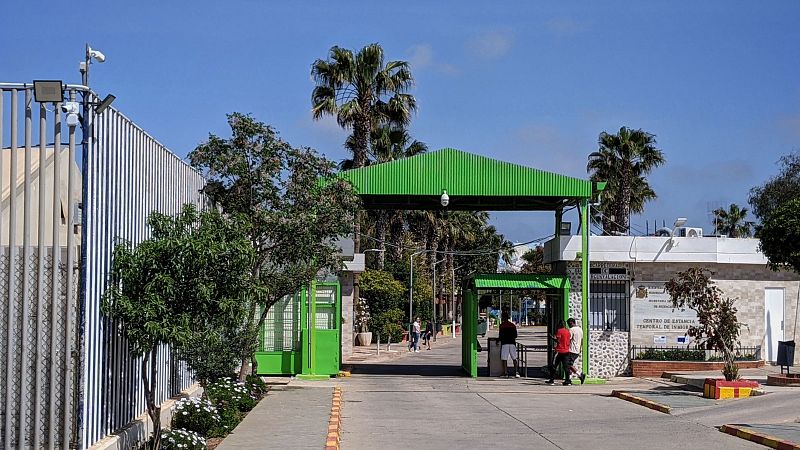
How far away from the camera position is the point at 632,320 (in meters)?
29.4

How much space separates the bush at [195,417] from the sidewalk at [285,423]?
0.38 meters

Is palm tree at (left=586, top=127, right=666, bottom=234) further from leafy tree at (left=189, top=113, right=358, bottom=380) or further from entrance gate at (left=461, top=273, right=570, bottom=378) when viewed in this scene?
leafy tree at (left=189, top=113, right=358, bottom=380)

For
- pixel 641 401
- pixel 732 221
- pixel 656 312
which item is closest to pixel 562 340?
pixel 656 312

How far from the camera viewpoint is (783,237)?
24.9 m

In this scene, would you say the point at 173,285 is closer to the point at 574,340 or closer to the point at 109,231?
the point at 109,231

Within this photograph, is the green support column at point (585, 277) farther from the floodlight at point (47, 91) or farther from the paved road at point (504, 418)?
the floodlight at point (47, 91)

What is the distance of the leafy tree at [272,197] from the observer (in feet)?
67.1

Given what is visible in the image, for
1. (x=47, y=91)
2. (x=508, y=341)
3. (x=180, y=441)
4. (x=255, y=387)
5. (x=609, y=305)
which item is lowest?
(x=255, y=387)

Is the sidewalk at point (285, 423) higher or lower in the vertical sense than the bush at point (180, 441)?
lower

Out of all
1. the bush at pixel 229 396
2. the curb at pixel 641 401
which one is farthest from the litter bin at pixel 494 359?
the bush at pixel 229 396

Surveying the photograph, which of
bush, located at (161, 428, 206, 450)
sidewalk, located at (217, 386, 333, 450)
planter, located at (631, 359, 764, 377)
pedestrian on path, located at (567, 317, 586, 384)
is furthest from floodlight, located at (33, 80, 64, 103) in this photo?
planter, located at (631, 359, 764, 377)

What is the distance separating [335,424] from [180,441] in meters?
4.06

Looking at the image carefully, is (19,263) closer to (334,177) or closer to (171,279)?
(171,279)

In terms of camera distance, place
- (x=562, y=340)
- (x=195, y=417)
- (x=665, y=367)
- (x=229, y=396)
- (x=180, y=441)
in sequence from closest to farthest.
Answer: (x=180, y=441) → (x=195, y=417) → (x=229, y=396) → (x=562, y=340) → (x=665, y=367)
